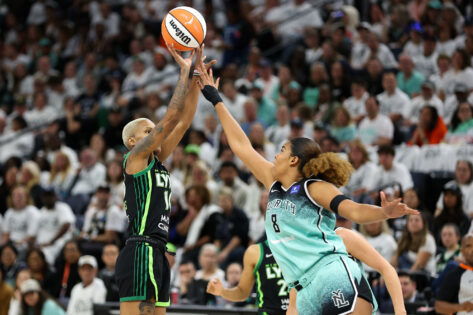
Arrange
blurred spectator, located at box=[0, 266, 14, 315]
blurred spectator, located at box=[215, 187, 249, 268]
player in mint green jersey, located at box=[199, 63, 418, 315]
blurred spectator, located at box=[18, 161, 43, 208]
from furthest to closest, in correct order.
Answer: blurred spectator, located at box=[18, 161, 43, 208] < blurred spectator, located at box=[215, 187, 249, 268] < blurred spectator, located at box=[0, 266, 14, 315] < player in mint green jersey, located at box=[199, 63, 418, 315]

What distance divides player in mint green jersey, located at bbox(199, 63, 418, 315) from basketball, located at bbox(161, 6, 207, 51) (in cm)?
162

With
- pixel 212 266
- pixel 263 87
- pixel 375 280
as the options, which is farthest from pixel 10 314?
pixel 263 87

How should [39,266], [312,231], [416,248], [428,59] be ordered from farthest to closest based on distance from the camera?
1. [428,59]
2. [39,266]
3. [416,248]
4. [312,231]

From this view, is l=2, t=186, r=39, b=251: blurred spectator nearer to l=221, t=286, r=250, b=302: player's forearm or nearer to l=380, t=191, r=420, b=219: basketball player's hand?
A: l=221, t=286, r=250, b=302: player's forearm

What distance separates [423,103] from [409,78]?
122 cm

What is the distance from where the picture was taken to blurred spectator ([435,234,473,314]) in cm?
923

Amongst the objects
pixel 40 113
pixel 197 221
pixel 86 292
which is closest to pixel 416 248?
pixel 197 221

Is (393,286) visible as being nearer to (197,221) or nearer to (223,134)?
(197,221)

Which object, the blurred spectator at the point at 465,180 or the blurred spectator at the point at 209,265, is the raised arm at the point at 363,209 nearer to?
the blurred spectator at the point at 209,265

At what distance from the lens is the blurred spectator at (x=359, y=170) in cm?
1338

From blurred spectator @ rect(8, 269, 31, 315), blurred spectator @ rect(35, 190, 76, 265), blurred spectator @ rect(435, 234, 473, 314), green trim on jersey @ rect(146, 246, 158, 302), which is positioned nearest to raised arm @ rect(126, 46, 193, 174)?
green trim on jersey @ rect(146, 246, 158, 302)

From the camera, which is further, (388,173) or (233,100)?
(233,100)

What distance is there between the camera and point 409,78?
16.0 metres

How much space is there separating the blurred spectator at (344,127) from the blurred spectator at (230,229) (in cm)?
232
